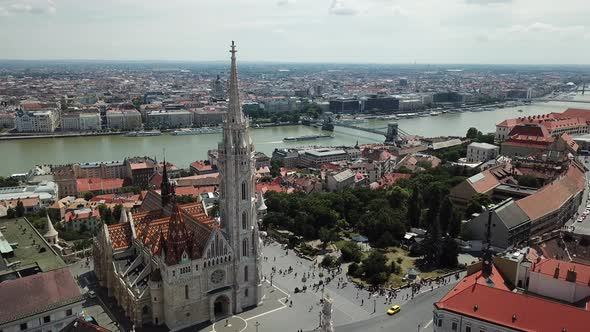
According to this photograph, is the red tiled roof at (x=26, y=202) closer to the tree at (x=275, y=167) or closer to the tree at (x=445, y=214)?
the tree at (x=275, y=167)

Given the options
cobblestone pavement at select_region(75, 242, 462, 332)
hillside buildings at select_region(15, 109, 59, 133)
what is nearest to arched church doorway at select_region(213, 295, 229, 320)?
cobblestone pavement at select_region(75, 242, 462, 332)

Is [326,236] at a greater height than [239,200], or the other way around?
[239,200]

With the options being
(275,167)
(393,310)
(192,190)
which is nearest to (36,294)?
(393,310)

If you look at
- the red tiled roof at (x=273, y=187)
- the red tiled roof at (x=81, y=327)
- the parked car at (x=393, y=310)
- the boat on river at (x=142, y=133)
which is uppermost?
the red tiled roof at (x=81, y=327)

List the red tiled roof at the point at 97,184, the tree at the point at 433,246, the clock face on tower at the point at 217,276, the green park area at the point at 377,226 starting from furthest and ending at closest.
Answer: the red tiled roof at the point at 97,184 → the tree at the point at 433,246 → the green park area at the point at 377,226 → the clock face on tower at the point at 217,276

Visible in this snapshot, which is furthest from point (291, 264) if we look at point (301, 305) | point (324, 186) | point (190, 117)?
point (190, 117)

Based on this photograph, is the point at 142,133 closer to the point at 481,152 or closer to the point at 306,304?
the point at 481,152

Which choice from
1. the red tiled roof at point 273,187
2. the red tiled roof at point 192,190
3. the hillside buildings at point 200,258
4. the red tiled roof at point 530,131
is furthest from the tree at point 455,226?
the red tiled roof at point 530,131
